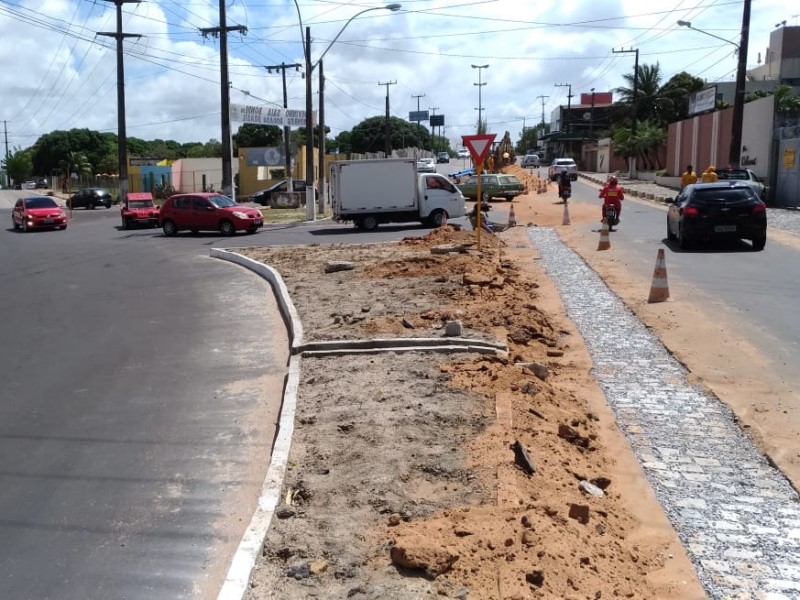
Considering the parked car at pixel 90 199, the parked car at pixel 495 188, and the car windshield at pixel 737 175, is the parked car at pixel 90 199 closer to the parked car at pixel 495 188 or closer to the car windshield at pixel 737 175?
the parked car at pixel 495 188

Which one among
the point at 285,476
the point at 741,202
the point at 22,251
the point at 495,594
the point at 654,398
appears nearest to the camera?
the point at 495,594

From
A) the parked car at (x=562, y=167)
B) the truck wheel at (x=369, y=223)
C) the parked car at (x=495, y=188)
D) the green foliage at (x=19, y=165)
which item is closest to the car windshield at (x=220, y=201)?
the truck wheel at (x=369, y=223)

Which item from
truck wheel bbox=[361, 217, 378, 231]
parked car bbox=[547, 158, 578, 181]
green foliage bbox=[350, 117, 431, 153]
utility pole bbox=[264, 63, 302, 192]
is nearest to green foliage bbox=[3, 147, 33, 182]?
green foliage bbox=[350, 117, 431, 153]

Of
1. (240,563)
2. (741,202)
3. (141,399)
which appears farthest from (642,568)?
(741,202)

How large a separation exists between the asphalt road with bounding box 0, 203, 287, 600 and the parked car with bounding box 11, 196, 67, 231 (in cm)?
2130

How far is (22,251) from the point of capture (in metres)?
26.5

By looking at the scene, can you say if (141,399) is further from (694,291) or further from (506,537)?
(694,291)

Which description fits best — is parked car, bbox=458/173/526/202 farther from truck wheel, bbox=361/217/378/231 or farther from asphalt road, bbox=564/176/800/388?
asphalt road, bbox=564/176/800/388

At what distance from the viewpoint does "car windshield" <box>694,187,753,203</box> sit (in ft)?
60.3

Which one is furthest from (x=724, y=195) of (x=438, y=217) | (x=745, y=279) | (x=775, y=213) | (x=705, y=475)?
(x=705, y=475)

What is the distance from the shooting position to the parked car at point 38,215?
3594 cm

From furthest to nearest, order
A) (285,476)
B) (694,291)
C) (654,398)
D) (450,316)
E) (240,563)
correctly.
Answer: (694,291), (450,316), (654,398), (285,476), (240,563)

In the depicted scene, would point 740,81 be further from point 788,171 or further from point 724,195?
point 724,195

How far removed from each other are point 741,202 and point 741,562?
50.2 feet
